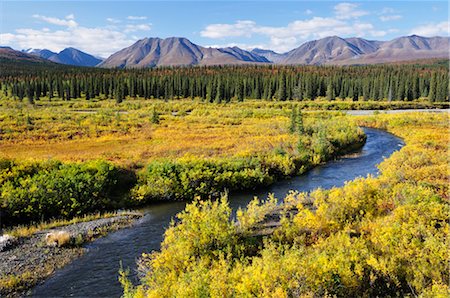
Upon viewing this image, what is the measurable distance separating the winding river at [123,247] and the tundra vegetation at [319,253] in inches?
49.5

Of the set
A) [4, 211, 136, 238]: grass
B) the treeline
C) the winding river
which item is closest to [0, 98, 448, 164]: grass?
the winding river

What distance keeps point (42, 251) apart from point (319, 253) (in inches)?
484

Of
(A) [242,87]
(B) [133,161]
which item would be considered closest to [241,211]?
(B) [133,161]

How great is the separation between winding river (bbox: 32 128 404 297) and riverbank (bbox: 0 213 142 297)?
51 cm

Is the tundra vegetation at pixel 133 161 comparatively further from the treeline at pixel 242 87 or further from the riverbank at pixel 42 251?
the treeline at pixel 242 87

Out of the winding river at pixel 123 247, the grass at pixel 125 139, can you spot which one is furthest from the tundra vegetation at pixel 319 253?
the grass at pixel 125 139

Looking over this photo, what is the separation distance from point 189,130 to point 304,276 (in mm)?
44587

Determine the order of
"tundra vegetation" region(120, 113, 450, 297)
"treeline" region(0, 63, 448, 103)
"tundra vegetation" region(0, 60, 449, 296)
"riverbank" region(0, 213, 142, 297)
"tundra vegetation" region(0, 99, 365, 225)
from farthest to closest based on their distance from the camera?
"treeline" region(0, 63, 448, 103)
"tundra vegetation" region(0, 99, 365, 225)
"riverbank" region(0, 213, 142, 297)
"tundra vegetation" region(0, 60, 449, 296)
"tundra vegetation" region(120, 113, 450, 297)

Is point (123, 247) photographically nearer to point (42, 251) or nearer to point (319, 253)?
→ point (42, 251)

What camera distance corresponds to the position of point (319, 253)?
41.3ft

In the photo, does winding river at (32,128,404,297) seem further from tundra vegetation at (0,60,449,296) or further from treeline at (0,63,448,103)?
treeline at (0,63,448,103)

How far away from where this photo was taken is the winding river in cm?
1370

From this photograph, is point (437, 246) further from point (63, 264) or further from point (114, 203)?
point (114, 203)

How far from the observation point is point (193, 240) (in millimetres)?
13867
